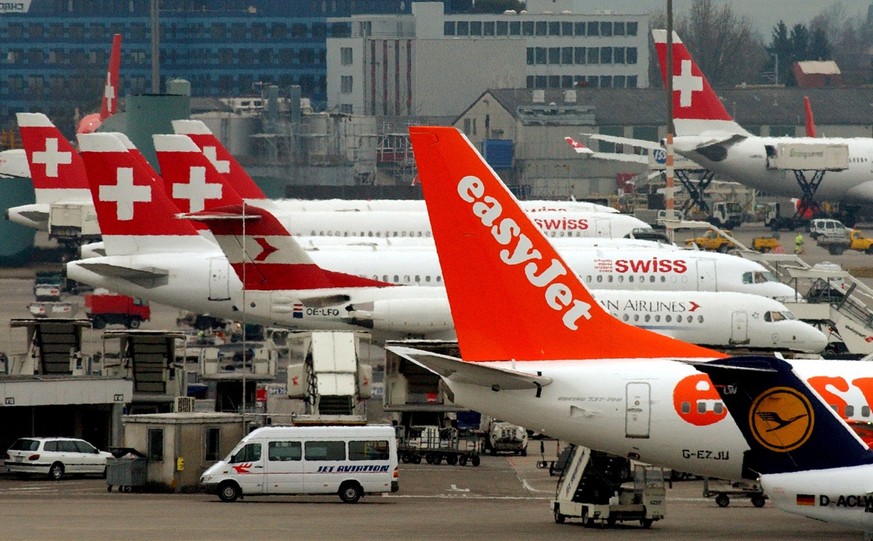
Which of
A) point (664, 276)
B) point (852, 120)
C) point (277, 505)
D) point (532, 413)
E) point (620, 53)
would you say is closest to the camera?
point (532, 413)

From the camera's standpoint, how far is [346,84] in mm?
185125

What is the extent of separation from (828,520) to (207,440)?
18.4 metres

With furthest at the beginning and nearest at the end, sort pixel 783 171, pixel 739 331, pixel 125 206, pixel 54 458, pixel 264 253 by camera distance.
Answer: pixel 783 171
pixel 125 206
pixel 739 331
pixel 264 253
pixel 54 458

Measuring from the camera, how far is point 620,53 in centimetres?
19338

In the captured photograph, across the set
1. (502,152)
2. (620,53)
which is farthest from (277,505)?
(620,53)

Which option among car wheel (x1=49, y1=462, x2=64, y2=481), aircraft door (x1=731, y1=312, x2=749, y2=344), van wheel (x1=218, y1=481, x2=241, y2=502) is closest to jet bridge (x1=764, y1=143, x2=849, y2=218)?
aircraft door (x1=731, y1=312, x2=749, y2=344)

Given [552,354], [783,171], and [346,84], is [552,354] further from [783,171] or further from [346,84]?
[346,84]

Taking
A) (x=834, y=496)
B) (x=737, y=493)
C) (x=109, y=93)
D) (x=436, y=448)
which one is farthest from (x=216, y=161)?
(x=109, y=93)

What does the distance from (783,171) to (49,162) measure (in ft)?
182

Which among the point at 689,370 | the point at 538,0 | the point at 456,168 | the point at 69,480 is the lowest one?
the point at 69,480

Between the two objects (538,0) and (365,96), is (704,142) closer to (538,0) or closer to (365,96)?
(365,96)

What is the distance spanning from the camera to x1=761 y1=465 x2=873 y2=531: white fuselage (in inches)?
1126

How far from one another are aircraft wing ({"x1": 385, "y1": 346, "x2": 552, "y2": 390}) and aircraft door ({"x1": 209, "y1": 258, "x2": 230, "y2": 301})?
29495mm

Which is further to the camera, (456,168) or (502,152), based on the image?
(502,152)
